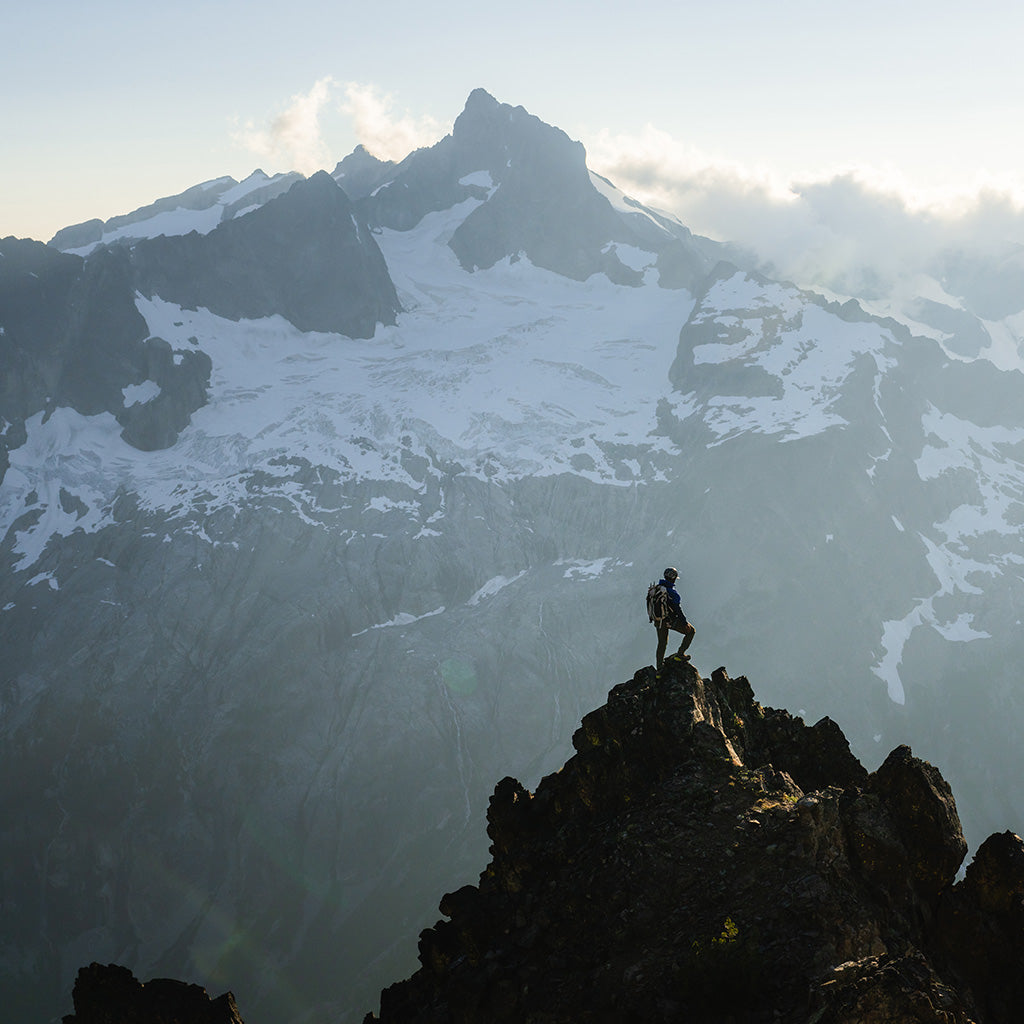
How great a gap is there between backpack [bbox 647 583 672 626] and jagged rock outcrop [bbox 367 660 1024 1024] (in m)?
1.59

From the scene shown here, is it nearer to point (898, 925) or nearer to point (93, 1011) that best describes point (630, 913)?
point (898, 925)

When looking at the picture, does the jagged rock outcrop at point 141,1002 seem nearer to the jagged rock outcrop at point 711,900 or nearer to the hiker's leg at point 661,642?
the jagged rock outcrop at point 711,900

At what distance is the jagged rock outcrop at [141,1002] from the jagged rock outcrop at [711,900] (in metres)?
7.24

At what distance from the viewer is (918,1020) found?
16719 millimetres

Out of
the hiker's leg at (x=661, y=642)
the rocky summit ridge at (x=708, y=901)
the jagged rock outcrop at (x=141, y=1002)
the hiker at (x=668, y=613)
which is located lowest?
the jagged rock outcrop at (x=141, y=1002)

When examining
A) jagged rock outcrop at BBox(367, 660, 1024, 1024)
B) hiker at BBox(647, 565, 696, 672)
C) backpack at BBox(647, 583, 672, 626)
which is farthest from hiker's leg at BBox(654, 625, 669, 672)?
jagged rock outcrop at BBox(367, 660, 1024, 1024)

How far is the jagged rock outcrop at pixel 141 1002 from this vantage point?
2986cm

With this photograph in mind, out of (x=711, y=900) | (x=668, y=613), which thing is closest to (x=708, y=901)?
(x=711, y=900)

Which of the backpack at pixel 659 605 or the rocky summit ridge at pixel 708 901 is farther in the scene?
the backpack at pixel 659 605

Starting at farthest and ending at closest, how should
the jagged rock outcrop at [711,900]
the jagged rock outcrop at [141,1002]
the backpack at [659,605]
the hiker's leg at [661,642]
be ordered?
the jagged rock outcrop at [141,1002], the hiker's leg at [661,642], the backpack at [659,605], the jagged rock outcrop at [711,900]

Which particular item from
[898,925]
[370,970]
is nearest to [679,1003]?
[898,925]

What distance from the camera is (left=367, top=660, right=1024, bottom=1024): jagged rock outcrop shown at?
62.2 feet

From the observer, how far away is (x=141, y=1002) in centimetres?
3059

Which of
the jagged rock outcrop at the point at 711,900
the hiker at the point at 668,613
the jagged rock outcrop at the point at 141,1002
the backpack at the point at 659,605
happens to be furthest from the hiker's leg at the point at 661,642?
the jagged rock outcrop at the point at 141,1002
